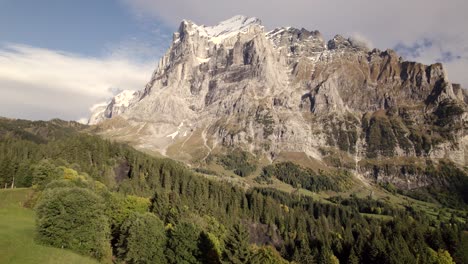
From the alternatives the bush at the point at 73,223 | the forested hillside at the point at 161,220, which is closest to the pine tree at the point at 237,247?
the forested hillside at the point at 161,220

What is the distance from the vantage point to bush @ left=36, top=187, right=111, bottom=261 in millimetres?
60750

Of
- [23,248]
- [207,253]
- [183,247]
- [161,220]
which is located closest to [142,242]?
[183,247]

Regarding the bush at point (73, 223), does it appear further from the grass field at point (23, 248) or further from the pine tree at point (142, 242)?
the pine tree at point (142, 242)

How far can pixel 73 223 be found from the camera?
6278cm

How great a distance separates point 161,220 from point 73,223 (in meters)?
29.3

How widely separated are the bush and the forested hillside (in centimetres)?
16

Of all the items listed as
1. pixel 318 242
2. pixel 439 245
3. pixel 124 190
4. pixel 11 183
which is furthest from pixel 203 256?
pixel 439 245

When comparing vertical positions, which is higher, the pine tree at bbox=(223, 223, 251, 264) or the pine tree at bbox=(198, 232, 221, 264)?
the pine tree at bbox=(223, 223, 251, 264)

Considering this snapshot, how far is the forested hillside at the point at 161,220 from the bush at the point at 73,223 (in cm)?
16

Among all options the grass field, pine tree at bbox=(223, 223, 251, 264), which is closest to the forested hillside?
pine tree at bbox=(223, 223, 251, 264)

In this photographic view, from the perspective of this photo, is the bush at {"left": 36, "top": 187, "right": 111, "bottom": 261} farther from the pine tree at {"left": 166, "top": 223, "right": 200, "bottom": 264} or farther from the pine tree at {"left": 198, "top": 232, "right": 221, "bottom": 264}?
the pine tree at {"left": 198, "top": 232, "right": 221, "bottom": 264}

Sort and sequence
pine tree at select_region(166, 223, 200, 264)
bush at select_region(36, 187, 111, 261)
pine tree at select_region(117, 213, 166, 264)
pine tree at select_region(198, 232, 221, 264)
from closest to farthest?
bush at select_region(36, 187, 111, 261)
pine tree at select_region(166, 223, 200, 264)
pine tree at select_region(117, 213, 166, 264)
pine tree at select_region(198, 232, 221, 264)

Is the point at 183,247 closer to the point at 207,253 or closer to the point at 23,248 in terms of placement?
the point at 207,253

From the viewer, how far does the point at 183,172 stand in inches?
7343
